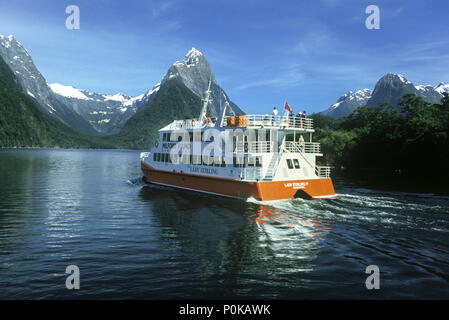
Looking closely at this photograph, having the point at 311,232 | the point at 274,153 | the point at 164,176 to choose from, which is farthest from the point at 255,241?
the point at 164,176

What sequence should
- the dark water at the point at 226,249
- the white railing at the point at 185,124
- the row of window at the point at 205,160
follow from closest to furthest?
the dark water at the point at 226,249 < the row of window at the point at 205,160 < the white railing at the point at 185,124

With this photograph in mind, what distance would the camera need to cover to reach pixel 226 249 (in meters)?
13.3

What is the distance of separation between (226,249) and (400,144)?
2326 inches

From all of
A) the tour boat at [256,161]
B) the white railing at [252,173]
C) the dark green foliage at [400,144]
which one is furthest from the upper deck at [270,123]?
the dark green foliage at [400,144]

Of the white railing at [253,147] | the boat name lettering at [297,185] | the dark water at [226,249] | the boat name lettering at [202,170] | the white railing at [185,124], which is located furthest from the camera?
the white railing at [185,124]

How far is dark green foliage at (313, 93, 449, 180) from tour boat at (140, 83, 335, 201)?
32.4m

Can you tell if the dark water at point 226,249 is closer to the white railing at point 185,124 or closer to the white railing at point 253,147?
the white railing at point 253,147

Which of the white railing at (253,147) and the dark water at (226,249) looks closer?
the dark water at (226,249)

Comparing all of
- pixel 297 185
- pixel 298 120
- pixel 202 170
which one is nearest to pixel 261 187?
pixel 297 185

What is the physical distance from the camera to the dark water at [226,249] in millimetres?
9633

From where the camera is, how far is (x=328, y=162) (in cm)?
7356

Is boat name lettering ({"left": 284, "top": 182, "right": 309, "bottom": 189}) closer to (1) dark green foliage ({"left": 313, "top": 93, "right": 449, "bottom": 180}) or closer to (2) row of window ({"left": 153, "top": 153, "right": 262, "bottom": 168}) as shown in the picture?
(2) row of window ({"left": 153, "top": 153, "right": 262, "bottom": 168})

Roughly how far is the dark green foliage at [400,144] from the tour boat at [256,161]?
32423mm

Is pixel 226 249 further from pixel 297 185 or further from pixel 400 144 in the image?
pixel 400 144
